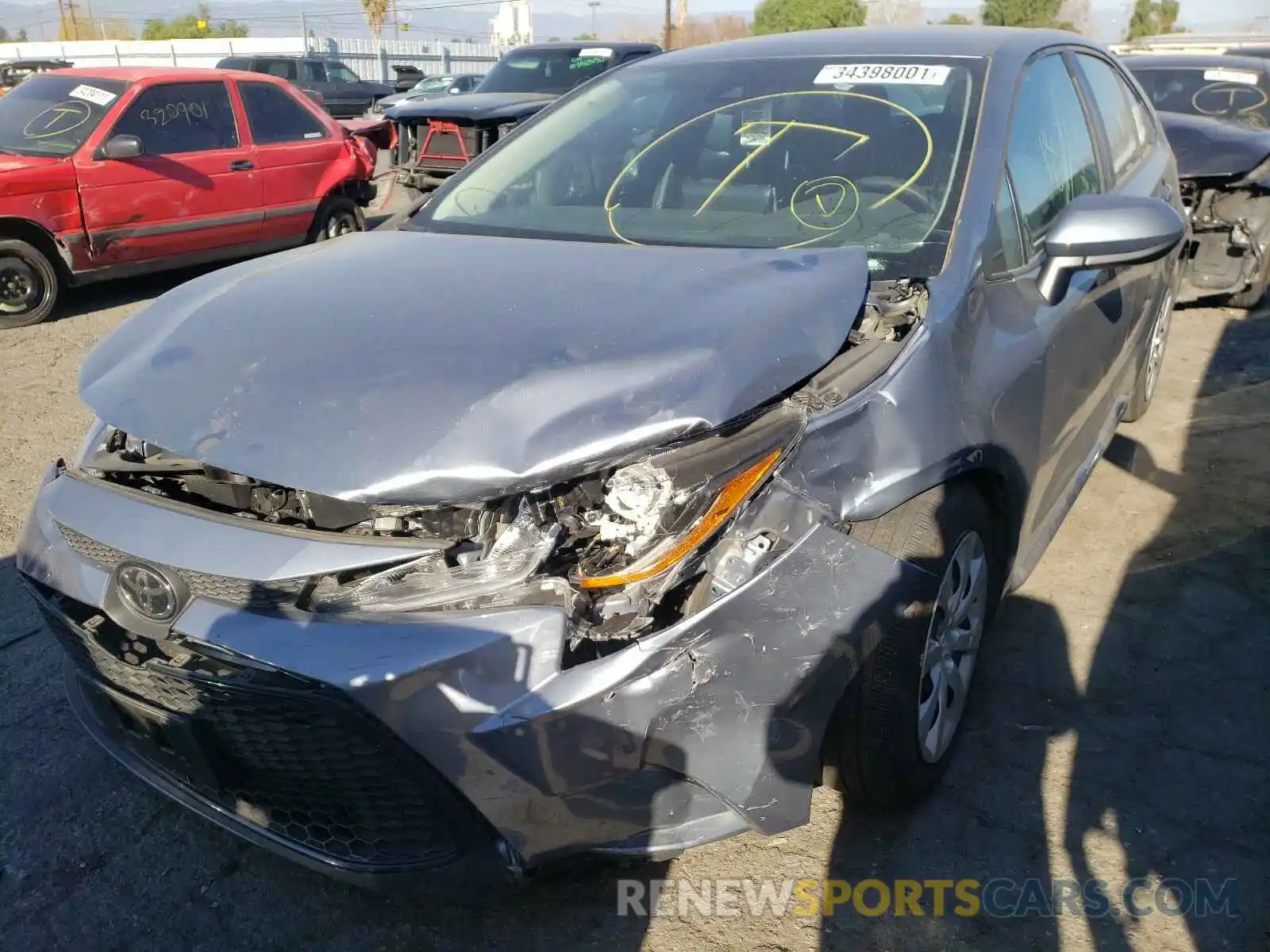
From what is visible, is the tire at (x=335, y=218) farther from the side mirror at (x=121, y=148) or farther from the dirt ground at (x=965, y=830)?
the dirt ground at (x=965, y=830)

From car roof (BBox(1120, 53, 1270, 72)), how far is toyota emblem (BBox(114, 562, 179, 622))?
8.24 meters

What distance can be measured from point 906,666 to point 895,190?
1.31 m

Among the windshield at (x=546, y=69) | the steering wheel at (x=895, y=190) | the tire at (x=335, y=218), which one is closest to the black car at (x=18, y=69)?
the windshield at (x=546, y=69)

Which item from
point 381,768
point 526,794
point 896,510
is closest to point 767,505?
point 896,510

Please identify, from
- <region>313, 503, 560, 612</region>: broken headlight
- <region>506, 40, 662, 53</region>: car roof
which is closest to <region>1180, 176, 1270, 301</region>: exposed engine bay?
<region>313, 503, 560, 612</region>: broken headlight

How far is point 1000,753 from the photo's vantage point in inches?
105

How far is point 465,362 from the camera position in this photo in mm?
1953

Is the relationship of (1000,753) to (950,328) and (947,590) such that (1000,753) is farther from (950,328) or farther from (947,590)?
(950,328)

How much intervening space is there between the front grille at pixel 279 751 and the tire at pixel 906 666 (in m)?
0.85

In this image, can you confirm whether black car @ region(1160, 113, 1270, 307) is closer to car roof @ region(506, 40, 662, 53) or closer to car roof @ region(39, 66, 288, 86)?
car roof @ region(506, 40, 662, 53)

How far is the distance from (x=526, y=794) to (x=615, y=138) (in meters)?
2.18

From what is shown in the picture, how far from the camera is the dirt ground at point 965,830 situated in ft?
7.04

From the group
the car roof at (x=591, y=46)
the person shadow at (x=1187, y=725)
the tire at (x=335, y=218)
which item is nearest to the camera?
the person shadow at (x=1187, y=725)

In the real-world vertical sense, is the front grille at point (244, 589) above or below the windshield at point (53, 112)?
below
